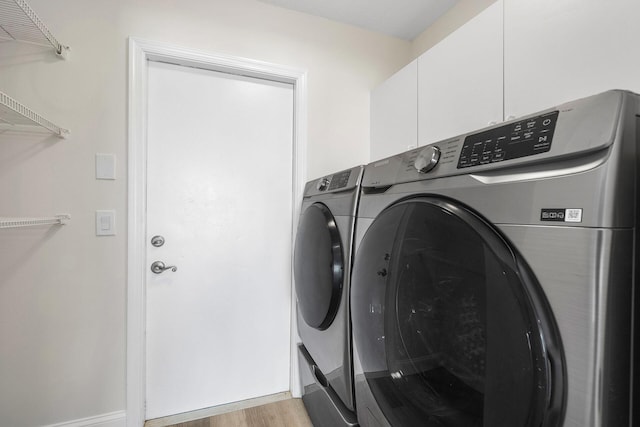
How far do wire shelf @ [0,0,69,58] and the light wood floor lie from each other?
2.01 meters

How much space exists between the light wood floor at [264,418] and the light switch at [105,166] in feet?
4.57

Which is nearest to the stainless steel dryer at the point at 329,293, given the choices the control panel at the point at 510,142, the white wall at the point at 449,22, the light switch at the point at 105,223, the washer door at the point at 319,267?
the washer door at the point at 319,267

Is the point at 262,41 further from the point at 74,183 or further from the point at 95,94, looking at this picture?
the point at 74,183

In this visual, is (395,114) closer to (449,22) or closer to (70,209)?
(449,22)

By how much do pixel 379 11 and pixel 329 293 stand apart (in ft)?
5.86

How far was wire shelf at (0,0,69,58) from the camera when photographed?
1.08 meters

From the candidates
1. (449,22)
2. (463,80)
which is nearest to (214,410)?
(463,80)

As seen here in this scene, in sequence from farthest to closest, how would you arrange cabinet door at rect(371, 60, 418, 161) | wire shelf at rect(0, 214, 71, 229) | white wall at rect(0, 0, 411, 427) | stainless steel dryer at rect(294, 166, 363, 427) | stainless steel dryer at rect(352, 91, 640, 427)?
cabinet door at rect(371, 60, 418, 161) < white wall at rect(0, 0, 411, 427) < wire shelf at rect(0, 214, 71, 229) < stainless steel dryer at rect(294, 166, 363, 427) < stainless steel dryer at rect(352, 91, 640, 427)

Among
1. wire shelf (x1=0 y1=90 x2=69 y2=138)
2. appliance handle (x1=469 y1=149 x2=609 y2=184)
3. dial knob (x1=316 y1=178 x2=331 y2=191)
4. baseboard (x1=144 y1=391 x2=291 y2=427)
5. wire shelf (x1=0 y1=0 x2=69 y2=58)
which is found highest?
wire shelf (x1=0 y1=0 x2=69 y2=58)

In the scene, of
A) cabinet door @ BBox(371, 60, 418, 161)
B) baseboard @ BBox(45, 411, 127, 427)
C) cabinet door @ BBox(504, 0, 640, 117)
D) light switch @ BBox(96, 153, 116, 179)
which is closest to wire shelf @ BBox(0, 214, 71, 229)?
light switch @ BBox(96, 153, 116, 179)

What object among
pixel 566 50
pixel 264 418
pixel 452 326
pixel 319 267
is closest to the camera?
pixel 452 326

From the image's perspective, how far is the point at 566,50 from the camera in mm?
859

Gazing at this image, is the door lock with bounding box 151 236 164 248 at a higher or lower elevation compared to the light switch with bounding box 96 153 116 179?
lower

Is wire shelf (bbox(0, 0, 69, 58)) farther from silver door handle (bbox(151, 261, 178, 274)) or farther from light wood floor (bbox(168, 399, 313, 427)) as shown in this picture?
light wood floor (bbox(168, 399, 313, 427))
